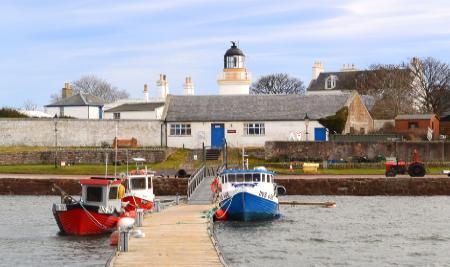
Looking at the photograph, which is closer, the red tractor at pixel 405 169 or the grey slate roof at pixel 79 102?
the red tractor at pixel 405 169

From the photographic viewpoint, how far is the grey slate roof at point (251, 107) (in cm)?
8400

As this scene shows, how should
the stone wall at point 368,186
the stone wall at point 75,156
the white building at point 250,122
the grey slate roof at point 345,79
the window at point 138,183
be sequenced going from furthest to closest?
the grey slate roof at point 345,79 < the white building at point 250,122 < the stone wall at point 75,156 < the stone wall at point 368,186 < the window at point 138,183

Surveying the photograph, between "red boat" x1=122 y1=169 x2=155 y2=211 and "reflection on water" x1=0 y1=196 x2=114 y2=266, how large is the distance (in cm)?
409

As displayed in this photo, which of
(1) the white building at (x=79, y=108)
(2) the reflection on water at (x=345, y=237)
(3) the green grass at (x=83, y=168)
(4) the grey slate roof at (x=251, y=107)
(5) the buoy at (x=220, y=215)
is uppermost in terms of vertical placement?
(1) the white building at (x=79, y=108)

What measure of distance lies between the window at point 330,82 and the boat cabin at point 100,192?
91273 mm

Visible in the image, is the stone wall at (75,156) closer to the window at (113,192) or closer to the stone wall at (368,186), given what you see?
the stone wall at (368,186)

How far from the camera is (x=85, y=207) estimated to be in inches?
1763

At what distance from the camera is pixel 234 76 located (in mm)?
110438

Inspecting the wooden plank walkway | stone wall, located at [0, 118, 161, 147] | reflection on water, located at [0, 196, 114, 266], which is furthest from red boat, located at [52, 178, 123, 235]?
stone wall, located at [0, 118, 161, 147]

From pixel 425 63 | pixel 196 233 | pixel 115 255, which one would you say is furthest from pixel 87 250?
pixel 425 63

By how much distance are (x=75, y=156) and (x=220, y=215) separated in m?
31.1

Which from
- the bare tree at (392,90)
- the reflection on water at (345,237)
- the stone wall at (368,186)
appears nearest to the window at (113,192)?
the reflection on water at (345,237)

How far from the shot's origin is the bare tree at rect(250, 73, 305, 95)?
15362 cm

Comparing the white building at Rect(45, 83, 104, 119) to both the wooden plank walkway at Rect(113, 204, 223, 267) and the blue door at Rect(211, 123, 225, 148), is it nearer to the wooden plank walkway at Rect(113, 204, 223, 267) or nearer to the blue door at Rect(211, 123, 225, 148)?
the blue door at Rect(211, 123, 225, 148)
